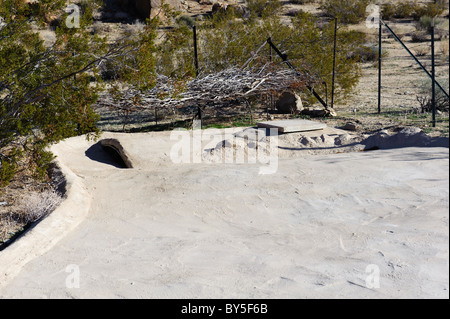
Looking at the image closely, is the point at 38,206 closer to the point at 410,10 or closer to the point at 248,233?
the point at 248,233

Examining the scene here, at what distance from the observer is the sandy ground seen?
478 cm

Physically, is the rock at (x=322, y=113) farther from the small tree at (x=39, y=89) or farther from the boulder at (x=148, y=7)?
the boulder at (x=148, y=7)

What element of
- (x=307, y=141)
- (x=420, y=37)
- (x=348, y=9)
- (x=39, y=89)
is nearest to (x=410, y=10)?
(x=348, y=9)

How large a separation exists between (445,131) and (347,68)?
4375 millimetres

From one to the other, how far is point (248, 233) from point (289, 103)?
25.0 feet

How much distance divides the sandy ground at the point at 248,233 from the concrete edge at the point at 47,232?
0.01 meters

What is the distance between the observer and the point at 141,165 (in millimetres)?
8836

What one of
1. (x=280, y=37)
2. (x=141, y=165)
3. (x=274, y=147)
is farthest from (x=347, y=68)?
(x=141, y=165)

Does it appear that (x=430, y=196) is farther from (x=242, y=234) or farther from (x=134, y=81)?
(x=134, y=81)

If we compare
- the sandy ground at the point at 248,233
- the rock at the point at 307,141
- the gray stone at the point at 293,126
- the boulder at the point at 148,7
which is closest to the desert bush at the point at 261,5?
the boulder at the point at 148,7

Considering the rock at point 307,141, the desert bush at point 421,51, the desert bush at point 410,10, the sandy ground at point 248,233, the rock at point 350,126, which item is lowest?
A: the sandy ground at point 248,233

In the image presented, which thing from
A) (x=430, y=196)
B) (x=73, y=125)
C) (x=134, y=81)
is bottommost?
(x=430, y=196)

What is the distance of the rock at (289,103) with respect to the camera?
43.3 feet
